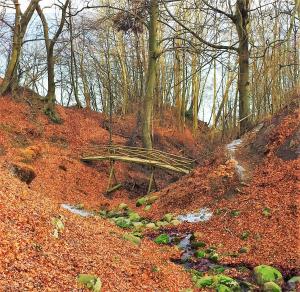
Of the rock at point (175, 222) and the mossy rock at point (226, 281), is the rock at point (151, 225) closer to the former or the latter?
the rock at point (175, 222)

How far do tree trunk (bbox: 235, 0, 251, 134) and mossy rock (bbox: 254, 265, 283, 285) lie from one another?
7314 mm

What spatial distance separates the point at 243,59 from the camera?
533 inches

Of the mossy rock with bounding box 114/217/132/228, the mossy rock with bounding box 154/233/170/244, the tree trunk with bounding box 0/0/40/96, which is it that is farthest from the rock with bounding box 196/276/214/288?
the tree trunk with bounding box 0/0/40/96

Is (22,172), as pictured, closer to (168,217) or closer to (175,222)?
(168,217)

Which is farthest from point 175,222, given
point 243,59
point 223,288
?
point 243,59

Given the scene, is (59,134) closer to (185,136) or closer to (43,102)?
(43,102)

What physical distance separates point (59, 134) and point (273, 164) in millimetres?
10541

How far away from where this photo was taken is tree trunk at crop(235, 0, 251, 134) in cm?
1316

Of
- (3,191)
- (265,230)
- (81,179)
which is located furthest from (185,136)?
(3,191)

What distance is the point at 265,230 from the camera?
8.06 m

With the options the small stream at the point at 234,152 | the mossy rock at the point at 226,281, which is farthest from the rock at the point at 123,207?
the mossy rock at the point at 226,281

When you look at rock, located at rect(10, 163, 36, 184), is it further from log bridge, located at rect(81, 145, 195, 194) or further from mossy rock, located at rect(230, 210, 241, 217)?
mossy rock, located at rect(230, 210, 241, 217)

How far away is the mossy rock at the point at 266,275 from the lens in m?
6.39

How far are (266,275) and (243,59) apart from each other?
859 centimetres
